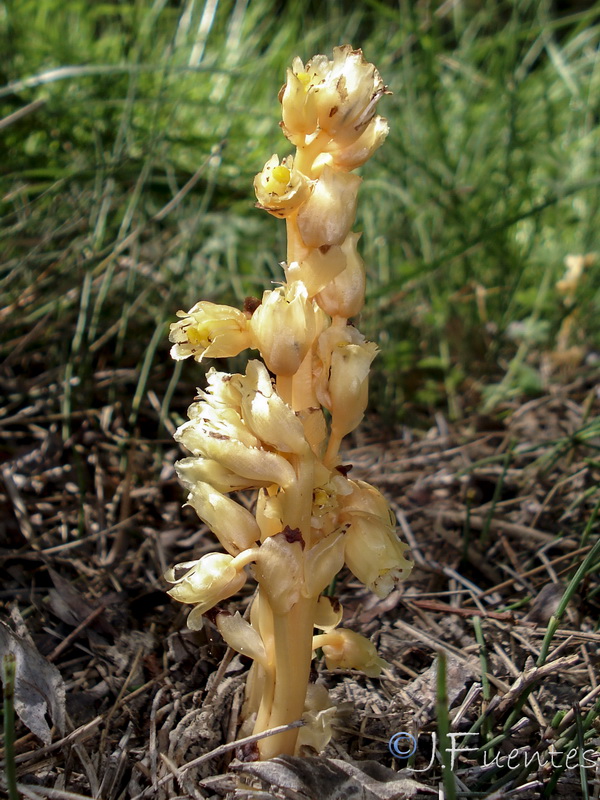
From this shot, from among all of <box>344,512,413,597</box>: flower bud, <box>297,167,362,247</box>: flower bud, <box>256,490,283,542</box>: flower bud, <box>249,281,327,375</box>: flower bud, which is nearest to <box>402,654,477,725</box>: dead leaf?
<box>344,512,413,597</box>: flower bud

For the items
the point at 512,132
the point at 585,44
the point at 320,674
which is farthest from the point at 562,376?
the point at 585,44

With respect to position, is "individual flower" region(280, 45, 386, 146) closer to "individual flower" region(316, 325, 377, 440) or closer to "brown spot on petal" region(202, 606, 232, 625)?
"individual flower" region(316, 325, 377, 440)

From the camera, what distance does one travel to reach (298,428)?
1118 millimetres

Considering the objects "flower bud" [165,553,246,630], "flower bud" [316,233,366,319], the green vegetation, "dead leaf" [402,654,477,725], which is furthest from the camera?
the green vegetation

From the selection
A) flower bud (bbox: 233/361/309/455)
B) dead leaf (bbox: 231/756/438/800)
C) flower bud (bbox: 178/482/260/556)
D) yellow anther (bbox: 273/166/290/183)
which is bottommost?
dead leaf (bbox: 231/756/438/800)

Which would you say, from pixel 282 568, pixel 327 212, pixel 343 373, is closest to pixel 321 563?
pixel 282 568

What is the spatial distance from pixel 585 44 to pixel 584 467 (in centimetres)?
282

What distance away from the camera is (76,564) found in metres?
1.76

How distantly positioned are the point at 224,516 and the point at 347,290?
0.43 m

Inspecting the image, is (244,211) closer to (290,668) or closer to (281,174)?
(281,174)

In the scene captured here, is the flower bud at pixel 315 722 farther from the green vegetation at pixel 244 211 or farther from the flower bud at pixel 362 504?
the green vegetation at pixel 244 211

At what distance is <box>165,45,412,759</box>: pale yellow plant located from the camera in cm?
112

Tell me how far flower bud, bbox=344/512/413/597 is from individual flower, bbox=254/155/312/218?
518 mm

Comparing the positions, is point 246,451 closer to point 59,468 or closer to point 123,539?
point 123,539
